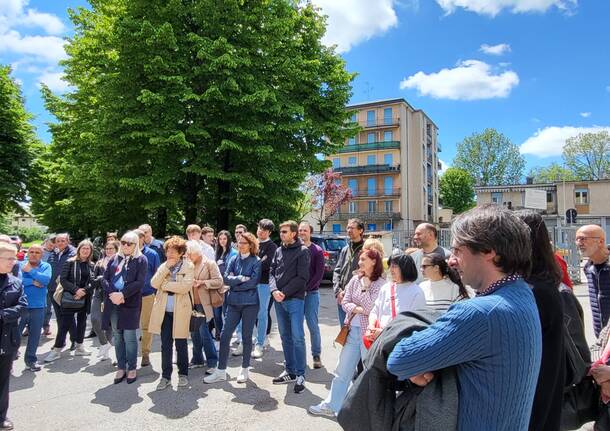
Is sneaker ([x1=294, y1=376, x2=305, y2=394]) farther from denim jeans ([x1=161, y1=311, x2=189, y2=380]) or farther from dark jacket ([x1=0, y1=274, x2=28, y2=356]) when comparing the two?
dark jacket ([x1=0, y1=274, x2=28, y2=356])

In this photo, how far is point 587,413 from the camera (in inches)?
89.7

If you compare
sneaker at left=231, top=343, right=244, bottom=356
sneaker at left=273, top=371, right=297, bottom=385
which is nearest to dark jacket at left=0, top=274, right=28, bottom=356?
sneaker at left=273, top=371, right=297, bottom=385

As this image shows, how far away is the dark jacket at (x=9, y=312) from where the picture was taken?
420 centimetres

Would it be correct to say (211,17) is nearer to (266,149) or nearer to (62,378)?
(266,149)

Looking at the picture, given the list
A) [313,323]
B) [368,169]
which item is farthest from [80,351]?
[368,169]

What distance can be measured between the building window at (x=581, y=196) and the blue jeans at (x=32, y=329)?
4997cm

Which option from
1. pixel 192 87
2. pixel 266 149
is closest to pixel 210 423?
pixel 266 149

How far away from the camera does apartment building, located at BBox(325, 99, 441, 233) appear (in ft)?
179

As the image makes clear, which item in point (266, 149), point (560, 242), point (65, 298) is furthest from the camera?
point (560, 242)

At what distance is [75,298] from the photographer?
6.74 meters

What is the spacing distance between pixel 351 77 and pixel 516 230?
1659 centimetres

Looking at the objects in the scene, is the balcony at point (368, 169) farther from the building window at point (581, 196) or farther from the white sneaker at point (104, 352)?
the white sneaker at point (104, 352)

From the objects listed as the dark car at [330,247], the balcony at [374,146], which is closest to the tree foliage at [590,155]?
the balcony at [374,146]

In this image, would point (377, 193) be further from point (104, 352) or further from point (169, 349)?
point (169, 349)
